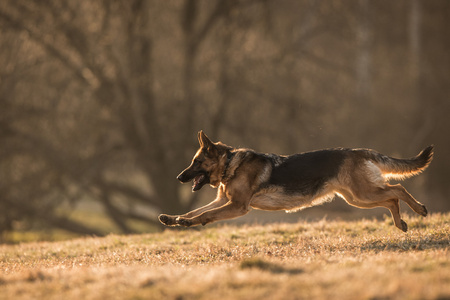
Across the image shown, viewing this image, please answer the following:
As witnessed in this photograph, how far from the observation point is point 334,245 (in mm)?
7566

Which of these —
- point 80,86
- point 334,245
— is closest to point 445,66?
point 80,86

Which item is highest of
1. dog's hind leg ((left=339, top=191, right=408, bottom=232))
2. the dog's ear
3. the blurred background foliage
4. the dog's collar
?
the blurred background foliage

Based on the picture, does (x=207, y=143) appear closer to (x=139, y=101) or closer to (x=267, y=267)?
(x=267, y=267)

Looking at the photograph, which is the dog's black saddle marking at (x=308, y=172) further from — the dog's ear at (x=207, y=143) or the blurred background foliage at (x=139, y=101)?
the blurred background foliage at (x=139, y=101)

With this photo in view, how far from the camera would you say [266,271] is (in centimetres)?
526

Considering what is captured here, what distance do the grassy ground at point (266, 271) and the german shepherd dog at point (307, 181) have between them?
0.52 meters

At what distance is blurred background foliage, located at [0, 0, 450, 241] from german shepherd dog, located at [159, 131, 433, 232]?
427 inches

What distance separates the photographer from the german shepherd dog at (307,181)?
8164 mm

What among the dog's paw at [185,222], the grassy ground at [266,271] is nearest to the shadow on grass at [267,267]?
the grassy ground at [266,271]

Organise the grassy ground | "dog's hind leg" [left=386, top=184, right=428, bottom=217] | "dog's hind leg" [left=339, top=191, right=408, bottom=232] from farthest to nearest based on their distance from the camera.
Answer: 1. "dog's hind leg" [left=339, top=191, right=408, bottom=232]
2. "dog's hind leg" [left=386, top=184, right=428, bottom=217]
3. the grassy ground

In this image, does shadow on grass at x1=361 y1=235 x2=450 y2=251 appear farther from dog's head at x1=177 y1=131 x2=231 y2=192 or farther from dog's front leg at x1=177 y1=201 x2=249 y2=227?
dog's head at x1=177 y1=131 x2=231 y2=192

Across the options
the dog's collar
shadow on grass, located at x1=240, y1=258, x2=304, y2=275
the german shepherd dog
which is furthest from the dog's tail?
shadow on grass, located at x1=240, y1=258, x2=304, y2=275

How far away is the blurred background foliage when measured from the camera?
18.4 meters

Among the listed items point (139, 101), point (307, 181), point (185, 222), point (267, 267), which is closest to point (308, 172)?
point (307, 181)
